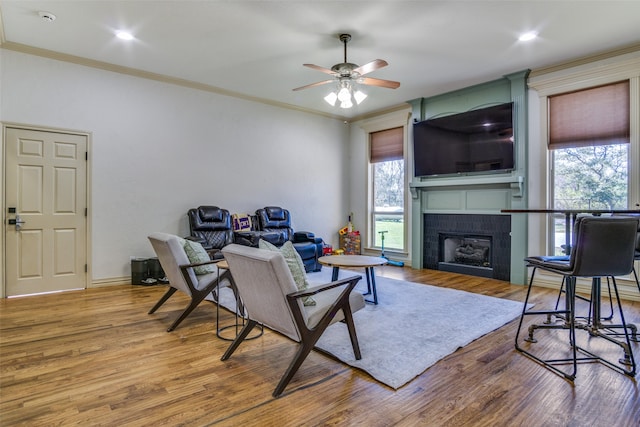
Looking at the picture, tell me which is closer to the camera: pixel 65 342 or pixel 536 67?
pixel 65 342

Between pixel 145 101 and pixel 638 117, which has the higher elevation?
pixel 145 101

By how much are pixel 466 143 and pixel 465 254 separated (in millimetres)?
1877

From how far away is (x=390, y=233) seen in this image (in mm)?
7059

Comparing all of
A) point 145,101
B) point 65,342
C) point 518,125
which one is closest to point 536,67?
point 518,125

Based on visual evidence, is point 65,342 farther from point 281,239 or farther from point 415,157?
point 415,157

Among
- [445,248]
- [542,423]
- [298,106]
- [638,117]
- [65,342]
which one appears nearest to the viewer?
[542,423]

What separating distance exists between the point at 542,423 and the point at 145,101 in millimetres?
5717

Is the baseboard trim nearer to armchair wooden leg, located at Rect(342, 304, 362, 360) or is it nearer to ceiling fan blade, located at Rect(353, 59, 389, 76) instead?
armchair wooden leg, located at Rect(342, 304, 362, 360)

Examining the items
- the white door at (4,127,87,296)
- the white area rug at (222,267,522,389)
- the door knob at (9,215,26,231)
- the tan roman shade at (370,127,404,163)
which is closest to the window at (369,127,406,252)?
the tan roman shade at (370,127,404,163)

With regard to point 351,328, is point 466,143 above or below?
above

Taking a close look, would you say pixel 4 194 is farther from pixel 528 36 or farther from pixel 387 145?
pixel 528 36

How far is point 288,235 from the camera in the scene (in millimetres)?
6141

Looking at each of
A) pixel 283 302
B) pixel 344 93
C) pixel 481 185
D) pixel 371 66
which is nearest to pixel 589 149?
pixel 481 185

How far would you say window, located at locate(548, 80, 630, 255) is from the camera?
4.27 meters
